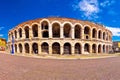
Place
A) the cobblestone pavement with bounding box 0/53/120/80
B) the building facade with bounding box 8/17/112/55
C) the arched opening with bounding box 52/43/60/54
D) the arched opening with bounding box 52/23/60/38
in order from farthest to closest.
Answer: the arched opening with bounding box 52/23/60/38 → the arched opening with bounding box 52/43/60/54 → the building facade with bounding box 8/17/112/55 → the cobblestone pavement with bounding box 0/53/120/80

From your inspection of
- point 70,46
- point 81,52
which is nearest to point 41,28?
point 70,46

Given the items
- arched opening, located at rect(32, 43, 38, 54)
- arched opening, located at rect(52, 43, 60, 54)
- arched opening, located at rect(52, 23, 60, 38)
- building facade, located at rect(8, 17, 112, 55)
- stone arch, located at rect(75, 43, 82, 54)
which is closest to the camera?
building facade, located at rect(8, 17, 112, 55)

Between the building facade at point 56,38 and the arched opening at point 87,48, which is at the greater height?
the building facade at point 56,38

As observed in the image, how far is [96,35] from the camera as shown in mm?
38844

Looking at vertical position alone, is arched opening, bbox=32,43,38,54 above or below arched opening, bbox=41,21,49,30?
below

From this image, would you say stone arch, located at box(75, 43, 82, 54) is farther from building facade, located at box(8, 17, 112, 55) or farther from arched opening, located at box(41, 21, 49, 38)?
arched opening, located at box(41, 21, 49, 38)

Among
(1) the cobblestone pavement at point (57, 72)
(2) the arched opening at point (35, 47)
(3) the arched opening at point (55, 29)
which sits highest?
(3) the arched opening at point (55, 29)

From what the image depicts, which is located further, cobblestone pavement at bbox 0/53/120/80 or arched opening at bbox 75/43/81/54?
arched opening at bbox 75/43/81/54

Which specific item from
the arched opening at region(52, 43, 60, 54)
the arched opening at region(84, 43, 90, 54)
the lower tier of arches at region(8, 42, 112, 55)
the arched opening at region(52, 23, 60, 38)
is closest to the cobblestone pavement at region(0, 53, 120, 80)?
the lower tier of arches at region(8, 42, 112, 55)

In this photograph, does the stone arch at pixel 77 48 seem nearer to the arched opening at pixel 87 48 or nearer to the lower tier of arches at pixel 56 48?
the lower tier of arches at pixel 56 48

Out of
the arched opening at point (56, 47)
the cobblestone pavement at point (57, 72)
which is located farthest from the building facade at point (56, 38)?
the cobblestone pavement at point (57, 72)

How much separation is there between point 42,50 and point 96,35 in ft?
55.3

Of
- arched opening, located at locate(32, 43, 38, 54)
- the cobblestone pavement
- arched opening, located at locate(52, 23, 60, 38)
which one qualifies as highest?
arched opening, located at locate(52, 23, 60, 38)

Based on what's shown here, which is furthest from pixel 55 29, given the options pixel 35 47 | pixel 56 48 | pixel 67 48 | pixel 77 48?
pixel 77 48
